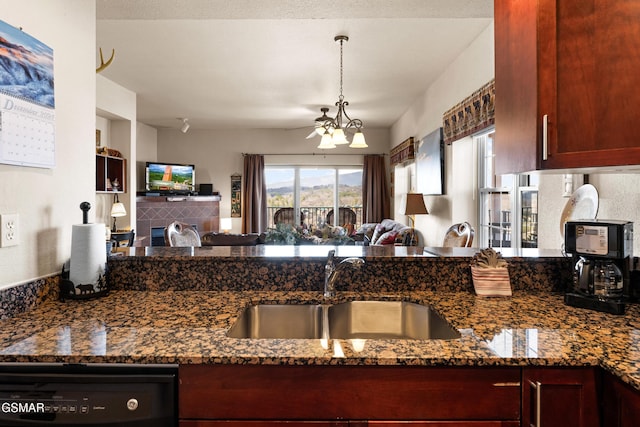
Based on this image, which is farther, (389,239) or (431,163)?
(389,239)

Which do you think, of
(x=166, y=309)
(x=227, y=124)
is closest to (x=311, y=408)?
(x=166, y=309)

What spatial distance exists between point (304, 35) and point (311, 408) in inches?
132

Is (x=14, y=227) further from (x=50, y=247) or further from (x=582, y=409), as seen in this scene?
(x=582, y=409)

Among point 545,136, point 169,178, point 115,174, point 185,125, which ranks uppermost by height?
point 185,125

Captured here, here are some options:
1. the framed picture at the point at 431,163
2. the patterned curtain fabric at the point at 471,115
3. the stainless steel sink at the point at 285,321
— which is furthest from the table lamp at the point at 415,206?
the stainless steel sink at the point at 285,321

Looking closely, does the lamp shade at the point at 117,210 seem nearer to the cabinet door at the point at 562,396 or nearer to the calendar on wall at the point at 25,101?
the calendar on wall at the point at 25,101

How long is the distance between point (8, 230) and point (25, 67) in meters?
0.50

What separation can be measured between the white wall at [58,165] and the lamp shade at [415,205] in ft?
→ 11.8

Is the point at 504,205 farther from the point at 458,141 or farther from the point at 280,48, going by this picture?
the point at 280,48

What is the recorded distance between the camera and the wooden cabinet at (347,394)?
95cm

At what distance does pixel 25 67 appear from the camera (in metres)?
1.25

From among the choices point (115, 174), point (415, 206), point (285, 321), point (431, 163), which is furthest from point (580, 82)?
point (115, 174)

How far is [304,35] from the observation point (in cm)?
364

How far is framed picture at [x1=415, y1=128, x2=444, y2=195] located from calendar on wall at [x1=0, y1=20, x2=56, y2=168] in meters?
3.88
